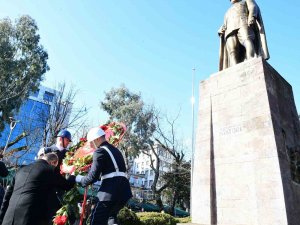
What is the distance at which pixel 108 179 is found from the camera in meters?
3.99

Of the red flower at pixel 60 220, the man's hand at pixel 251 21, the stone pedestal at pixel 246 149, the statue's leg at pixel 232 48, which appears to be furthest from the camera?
the statue's leg at pixel 232 48

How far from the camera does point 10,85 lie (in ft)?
74.5

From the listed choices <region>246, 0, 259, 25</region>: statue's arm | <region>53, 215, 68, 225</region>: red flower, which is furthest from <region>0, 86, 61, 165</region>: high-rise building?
<region>246, 0, 259, 25</region>: statue's arm

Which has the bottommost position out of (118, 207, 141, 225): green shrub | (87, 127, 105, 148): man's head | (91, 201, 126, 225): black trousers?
(118, 207, 141, 225): green shrub

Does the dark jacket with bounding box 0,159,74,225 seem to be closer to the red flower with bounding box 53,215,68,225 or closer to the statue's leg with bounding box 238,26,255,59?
the red flower with bounding box 53,215,68,225

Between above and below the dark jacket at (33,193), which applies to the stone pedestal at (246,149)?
above

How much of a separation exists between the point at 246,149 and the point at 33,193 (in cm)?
453

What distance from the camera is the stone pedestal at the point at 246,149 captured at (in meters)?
5.42

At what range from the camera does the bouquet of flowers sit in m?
4.60

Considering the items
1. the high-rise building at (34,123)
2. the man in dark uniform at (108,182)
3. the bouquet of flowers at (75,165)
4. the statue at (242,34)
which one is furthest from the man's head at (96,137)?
the statue at (242,34)

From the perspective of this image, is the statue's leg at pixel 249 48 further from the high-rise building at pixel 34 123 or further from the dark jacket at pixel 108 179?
the high-rise building at pixel 34 123

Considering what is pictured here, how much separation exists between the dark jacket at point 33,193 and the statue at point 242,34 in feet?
20.1

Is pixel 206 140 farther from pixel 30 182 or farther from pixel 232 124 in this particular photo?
pixel 30 182

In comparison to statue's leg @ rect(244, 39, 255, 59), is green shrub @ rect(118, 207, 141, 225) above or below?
below
